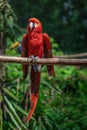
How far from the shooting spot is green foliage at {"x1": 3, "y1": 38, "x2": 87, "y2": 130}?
3.46m

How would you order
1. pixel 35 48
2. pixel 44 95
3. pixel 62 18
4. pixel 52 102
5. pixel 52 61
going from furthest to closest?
pixel 62 18 < pixel 52 102 < pixel 44 95 < pixel 35 48 < pixel 52 61

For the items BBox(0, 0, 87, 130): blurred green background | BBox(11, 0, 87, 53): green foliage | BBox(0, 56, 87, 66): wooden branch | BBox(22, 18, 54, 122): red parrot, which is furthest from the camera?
BBox(11, 0, 87, 53): green foliage

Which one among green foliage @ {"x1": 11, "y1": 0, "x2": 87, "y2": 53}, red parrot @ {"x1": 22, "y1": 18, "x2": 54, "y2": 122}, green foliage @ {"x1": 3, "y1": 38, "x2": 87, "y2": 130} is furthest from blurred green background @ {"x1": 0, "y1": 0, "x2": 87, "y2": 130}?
green foliage @ {"x1": 11, "y1": 0, "x2": 87, "y2": 53}

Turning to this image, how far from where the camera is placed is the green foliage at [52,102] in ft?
11.3

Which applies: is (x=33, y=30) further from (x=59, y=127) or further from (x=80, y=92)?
(x=80, y=92)

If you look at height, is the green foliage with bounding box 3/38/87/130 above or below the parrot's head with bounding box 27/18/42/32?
below

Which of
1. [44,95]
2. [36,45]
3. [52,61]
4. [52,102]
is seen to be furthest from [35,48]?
[52,102]

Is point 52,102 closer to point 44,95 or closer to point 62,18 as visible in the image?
point 44,95

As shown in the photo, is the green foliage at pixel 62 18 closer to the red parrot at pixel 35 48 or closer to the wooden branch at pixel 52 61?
the red parrot at pixel 35 48

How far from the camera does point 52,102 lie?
181 inches

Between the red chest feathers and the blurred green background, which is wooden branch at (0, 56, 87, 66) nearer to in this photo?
the red chest feathers

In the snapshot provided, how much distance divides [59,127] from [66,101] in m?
0.92

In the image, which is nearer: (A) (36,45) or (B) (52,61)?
(B) (52,61)

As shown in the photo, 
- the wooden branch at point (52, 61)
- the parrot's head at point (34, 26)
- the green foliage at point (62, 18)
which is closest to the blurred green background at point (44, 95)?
the parrot's head at point (34, 26)
